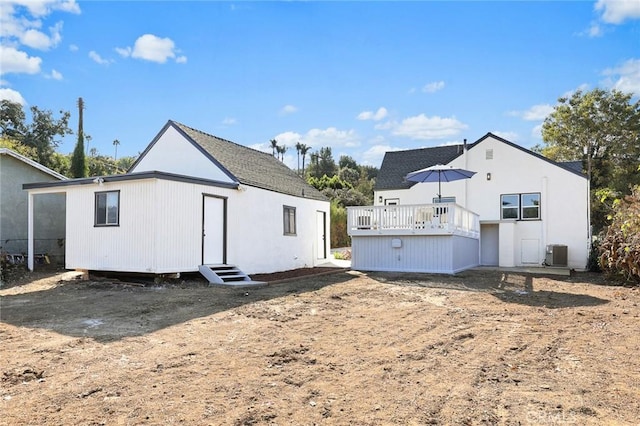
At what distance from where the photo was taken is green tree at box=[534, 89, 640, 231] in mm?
30781

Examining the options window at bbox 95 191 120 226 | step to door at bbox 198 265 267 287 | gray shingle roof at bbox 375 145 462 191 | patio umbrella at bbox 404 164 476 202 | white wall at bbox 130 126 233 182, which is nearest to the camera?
step to door at bbox 198 265 267 287

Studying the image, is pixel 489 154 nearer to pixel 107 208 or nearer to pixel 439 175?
pixel 439 175

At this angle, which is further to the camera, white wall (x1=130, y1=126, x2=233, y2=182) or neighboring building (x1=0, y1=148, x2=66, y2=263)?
neighboring building (x1=0, y1=148, x2=66, y2=263)

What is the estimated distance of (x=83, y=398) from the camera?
378cm

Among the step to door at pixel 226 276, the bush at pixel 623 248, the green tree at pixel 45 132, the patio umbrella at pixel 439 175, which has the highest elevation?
the green tree at pixel 45 132

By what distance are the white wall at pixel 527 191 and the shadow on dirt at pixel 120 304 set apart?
943 centimetres

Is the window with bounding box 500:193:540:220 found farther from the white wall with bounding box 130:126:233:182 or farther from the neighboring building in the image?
the neighboring building

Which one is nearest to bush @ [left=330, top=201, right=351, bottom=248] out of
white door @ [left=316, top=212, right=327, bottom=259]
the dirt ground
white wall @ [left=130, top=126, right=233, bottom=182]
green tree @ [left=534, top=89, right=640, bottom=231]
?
white door @ [left=316, top=212, right=327, bottom=259]

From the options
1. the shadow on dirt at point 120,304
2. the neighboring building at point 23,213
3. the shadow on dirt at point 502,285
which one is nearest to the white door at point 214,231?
the shadow on dirt at point 120,304

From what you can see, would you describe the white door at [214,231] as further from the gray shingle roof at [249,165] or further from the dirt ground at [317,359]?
the dirt ground at [317,359]

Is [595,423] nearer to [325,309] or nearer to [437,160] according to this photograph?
[325,309]

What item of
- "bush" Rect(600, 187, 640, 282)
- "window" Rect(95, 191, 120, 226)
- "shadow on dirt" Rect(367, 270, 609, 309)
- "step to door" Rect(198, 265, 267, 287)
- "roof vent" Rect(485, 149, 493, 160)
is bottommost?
"shadow on dirt" Rect(367, 270, 609, 309)

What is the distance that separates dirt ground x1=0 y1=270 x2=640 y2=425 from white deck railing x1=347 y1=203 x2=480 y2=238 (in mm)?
4520

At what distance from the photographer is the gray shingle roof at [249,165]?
13836mm
